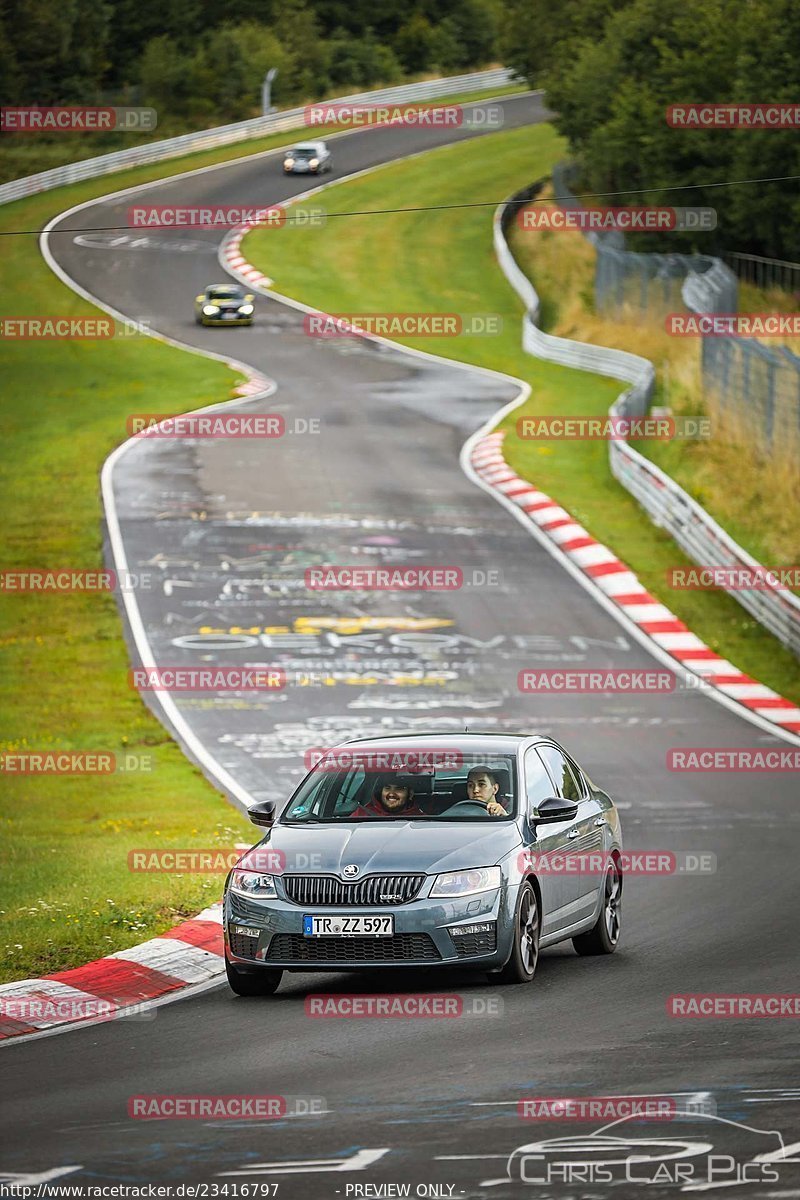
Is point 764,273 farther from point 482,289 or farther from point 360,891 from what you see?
point 360,891

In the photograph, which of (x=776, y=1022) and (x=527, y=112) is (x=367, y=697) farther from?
(x=527, y=112)

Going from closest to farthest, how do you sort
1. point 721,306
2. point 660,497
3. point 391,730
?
1. point 391,730
2. point 660,497
3. point 721,306

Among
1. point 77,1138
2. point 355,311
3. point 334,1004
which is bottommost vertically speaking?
point 355,311

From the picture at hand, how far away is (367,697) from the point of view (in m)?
24.0

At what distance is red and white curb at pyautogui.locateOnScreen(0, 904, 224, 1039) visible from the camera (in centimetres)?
1088

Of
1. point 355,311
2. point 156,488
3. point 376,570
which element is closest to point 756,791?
point 376,570

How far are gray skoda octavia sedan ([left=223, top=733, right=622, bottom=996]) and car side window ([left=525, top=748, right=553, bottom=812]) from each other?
0.01 meters

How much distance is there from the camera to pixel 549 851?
12.1 m

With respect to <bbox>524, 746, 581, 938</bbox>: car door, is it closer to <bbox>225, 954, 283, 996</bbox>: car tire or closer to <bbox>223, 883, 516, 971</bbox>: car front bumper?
<bbox>223, 883, 516, 971</bbox>: car front bumper

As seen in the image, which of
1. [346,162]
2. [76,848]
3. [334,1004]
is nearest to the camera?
[334,1004]

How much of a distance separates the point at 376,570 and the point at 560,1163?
912 inches

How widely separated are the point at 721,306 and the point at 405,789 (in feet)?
118

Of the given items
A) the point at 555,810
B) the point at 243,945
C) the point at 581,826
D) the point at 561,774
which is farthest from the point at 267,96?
the point at 243,945

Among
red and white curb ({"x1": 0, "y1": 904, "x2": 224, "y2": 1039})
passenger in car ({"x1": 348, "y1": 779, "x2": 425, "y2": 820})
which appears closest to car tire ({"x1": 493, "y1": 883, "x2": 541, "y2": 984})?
passenger in car ({"x1": 348, "y1": 779, "x2": 425, "y2": 820})
